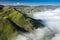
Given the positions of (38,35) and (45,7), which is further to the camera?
(45,7)

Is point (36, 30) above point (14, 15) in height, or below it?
below

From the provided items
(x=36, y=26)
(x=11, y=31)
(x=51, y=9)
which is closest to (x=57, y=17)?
(x=51, y=9)

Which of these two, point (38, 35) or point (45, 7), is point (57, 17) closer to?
point (45, 7)

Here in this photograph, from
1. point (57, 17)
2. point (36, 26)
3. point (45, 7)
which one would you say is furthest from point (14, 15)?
point (57, 17)

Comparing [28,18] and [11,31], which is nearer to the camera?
[11,31]

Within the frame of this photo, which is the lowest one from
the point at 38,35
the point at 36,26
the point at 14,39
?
the point at 14,39

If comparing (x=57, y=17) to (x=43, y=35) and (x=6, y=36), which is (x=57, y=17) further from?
(x=6, y=36)
